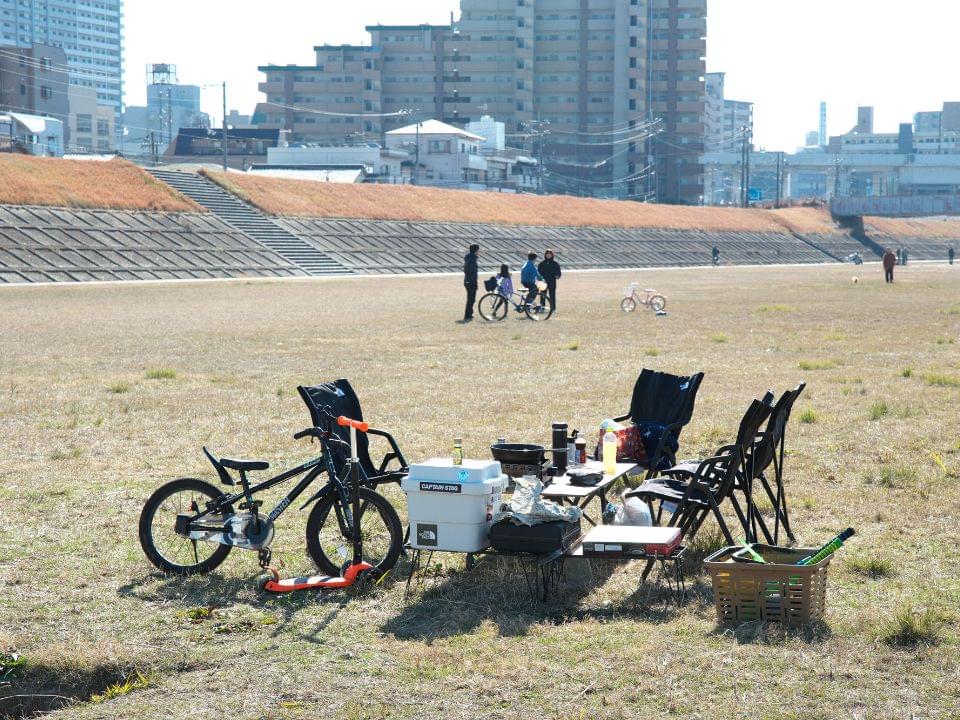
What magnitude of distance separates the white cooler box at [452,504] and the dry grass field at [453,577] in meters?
0.33

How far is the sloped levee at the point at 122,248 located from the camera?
50500mm

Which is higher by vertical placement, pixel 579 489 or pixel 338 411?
pixel 338 411

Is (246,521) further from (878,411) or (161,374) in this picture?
(161,374)

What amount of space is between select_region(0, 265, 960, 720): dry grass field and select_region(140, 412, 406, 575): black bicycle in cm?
19

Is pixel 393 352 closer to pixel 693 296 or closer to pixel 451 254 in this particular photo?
pixel 693 296

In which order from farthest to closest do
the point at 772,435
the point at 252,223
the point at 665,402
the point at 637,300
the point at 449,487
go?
the point at 252,223 → the point at 637,300 → the point at 665,402 → the point at 772,435 → the point at 449,487

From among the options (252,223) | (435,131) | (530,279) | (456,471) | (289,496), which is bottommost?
(289,496)

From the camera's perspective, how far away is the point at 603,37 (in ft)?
538

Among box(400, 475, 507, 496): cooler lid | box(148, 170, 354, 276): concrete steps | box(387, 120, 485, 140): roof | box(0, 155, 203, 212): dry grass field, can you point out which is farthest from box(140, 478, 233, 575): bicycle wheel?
box(387, 120, 485, 140): roof

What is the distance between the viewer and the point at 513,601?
6.72m

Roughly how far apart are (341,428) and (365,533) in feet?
2.32

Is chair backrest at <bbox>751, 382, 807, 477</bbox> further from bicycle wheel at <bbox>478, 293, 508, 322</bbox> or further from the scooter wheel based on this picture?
bicycle wheel at <bbox>478, 293, 508, 322</bbox>

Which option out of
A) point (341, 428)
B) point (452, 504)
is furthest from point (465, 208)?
point (452, 504)

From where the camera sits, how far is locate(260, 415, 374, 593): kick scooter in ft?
22.7
